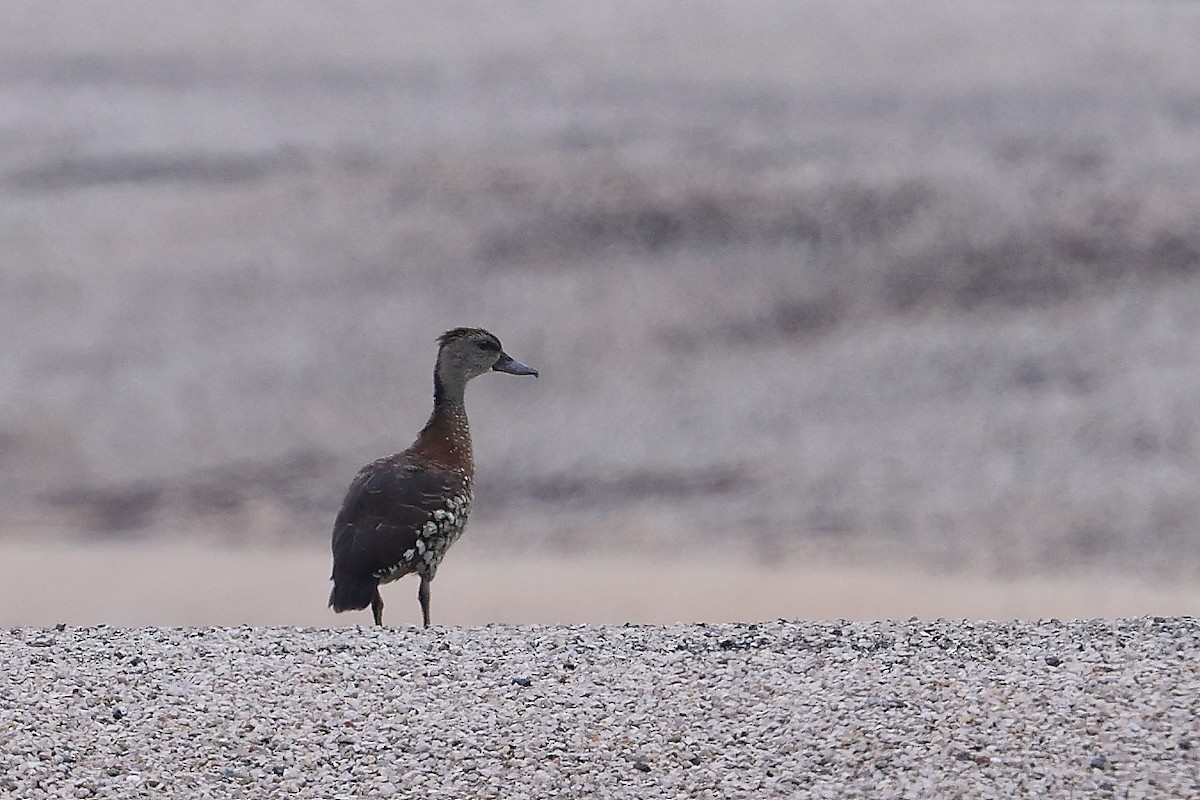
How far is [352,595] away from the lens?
779 cm

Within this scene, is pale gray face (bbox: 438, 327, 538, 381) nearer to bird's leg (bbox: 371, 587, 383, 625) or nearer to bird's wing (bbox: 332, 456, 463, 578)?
bird's wing (bbox: 332, 456, 463, 578)

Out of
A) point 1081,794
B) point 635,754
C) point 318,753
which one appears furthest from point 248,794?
point 1081,794

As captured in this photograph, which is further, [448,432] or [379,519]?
[448,432]

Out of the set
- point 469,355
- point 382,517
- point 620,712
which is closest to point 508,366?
point 469,355

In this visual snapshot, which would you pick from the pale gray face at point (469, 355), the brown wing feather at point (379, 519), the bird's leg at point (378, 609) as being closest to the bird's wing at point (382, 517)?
the brown wing feather at point (379, 519)

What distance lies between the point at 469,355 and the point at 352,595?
1.59 metres

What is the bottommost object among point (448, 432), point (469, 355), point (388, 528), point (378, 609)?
point (378, 609)

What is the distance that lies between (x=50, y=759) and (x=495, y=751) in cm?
163

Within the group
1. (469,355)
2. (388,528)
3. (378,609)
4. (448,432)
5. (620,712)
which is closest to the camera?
(620,712)

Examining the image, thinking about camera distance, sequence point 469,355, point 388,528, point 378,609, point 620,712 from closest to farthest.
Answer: point 620,712 → point 388,528 → point 378,609 → point 469,355

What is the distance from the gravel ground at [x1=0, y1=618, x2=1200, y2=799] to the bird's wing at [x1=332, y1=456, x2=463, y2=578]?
14.8 inches

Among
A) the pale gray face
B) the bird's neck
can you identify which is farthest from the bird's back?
the pale gray face

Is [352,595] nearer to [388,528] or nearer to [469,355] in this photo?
[388,528]

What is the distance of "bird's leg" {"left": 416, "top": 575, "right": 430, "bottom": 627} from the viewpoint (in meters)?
8.04
